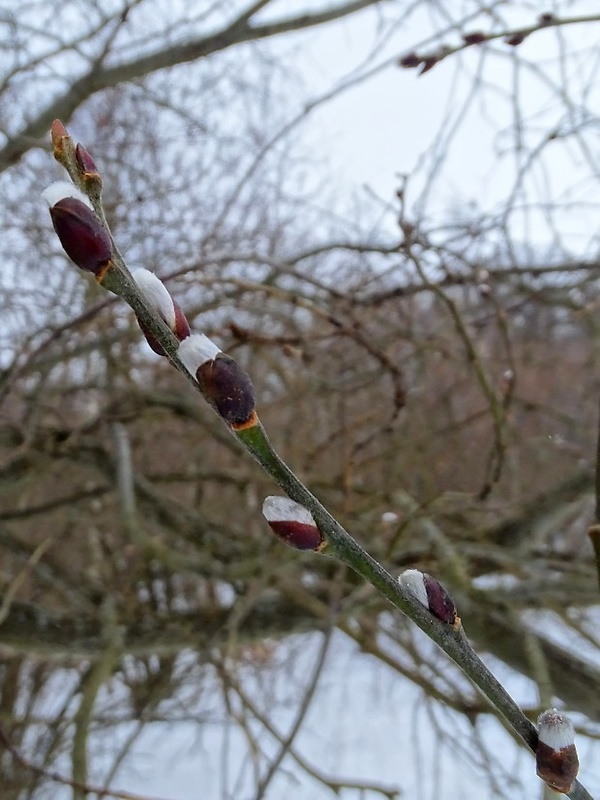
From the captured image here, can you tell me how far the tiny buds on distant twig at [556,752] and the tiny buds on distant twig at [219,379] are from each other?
0.21m

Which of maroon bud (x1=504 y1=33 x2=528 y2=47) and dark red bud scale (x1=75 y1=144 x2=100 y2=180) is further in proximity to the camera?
maroon bud (x1=504 y1=33 x2=528 y2=47)

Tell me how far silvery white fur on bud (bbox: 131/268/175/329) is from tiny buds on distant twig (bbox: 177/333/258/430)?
0.07 ft

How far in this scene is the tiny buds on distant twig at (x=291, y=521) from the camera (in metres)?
0.28

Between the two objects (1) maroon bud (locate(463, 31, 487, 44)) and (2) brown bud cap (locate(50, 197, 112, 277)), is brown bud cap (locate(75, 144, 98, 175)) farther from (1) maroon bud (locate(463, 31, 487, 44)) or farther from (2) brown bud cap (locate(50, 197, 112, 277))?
(1) maroon bud (locate(463, 31, 487, 44))

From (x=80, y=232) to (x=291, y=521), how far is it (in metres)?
0.13

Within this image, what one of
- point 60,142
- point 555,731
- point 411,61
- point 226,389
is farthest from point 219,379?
point 411,61

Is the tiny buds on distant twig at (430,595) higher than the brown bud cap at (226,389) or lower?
lower

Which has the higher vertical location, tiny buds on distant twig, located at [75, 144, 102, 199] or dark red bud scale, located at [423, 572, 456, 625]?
tiny buds on distant twig, located at [75, 144, 102, 199]

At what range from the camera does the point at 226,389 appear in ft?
0.83

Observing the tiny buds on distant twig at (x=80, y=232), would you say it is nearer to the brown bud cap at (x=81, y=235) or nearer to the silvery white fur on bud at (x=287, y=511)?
the brown bud cap at (x=81, y=235)

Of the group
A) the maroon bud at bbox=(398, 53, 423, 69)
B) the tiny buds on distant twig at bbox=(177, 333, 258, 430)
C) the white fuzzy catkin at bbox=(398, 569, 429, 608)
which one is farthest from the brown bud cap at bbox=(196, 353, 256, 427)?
the maroon bud at bbox=(398, 53, 423, 69)

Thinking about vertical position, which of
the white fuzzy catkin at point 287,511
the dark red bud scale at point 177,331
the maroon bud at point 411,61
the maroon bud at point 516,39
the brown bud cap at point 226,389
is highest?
the maroon bud at point 516,39

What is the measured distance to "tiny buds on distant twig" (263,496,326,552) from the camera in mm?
276

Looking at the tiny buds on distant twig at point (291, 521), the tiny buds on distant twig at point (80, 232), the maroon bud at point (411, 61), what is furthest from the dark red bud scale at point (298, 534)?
the maroon bud at point (411, 61)
